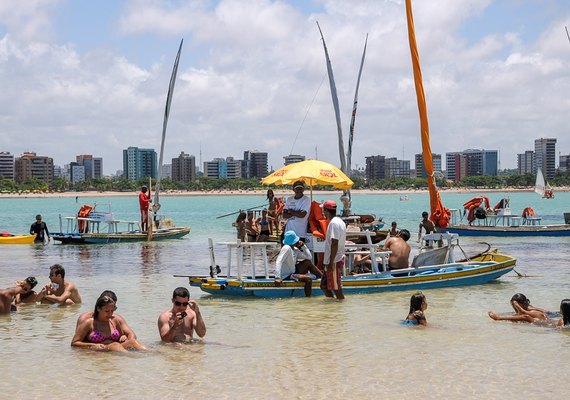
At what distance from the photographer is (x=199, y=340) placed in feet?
38.0

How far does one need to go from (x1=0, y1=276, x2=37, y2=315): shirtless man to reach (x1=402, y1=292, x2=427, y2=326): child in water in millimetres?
6820

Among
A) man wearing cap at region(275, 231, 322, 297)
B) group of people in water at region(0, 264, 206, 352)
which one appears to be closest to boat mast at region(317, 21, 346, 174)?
man wearing cap at region(275, 231, 322, 297)

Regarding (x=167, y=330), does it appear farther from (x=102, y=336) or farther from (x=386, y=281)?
(x=386, y=281)

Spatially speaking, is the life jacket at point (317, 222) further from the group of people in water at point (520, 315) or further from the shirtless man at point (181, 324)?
the shirtless man at point (181, 324)

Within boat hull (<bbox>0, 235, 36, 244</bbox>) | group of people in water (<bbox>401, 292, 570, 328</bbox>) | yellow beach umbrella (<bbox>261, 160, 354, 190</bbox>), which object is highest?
yellow beach umbrella (<bbox>261, 160, 354, 190</bbox>)

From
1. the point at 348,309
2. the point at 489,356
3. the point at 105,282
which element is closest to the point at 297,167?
the point at 348,309

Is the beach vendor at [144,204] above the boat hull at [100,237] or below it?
above

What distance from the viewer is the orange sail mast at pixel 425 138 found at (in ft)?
54.4

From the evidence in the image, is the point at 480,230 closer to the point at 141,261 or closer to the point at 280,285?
the point at 141,261

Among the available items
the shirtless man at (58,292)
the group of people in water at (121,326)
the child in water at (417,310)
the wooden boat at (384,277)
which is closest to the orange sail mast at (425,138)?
the wooden boat at (384,277)

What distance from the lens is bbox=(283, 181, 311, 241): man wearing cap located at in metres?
15.3

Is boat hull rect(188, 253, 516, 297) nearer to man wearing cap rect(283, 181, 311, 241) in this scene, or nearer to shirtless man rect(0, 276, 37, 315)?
man wearing cap rect(283, 181, 311, 241)

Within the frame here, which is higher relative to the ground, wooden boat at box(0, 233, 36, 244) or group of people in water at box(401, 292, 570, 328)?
group of people in water at box(401, 292, 570, 328)

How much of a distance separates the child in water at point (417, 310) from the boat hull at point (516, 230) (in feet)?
76.7
